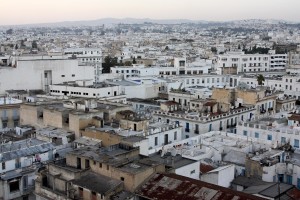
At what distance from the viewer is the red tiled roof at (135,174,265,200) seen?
75.8 ft

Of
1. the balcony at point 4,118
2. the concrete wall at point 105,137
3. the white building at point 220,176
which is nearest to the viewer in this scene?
the white building at point 220,176

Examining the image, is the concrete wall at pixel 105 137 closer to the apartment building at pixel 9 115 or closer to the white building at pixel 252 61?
the apartment building at pixel 9 115

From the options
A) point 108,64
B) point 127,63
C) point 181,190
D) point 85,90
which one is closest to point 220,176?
point 181,190

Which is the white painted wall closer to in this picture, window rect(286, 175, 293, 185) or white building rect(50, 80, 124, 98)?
window rect(286, 175, 293, 185)

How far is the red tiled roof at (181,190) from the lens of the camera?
75.8ft

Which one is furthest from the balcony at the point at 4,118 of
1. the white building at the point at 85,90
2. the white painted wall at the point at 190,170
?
the white painted wall at the point at 190,170

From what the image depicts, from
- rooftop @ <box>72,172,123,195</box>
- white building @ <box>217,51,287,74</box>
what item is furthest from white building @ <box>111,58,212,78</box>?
rooftop @ <box>72,172,123,195</box>

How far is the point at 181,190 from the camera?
23844 millimetres

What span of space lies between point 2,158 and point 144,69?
50880mm

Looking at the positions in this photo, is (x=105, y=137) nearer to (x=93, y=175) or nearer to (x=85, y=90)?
(x=93, y=175)

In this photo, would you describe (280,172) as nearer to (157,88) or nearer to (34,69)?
(157,88)

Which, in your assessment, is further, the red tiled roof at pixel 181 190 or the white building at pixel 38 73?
the white building at pixel 38 73

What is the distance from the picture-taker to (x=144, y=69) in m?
79.1

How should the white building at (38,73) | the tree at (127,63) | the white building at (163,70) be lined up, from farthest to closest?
the tree at (127,63)
the white building at (163,70)
the white building at (38,73)
